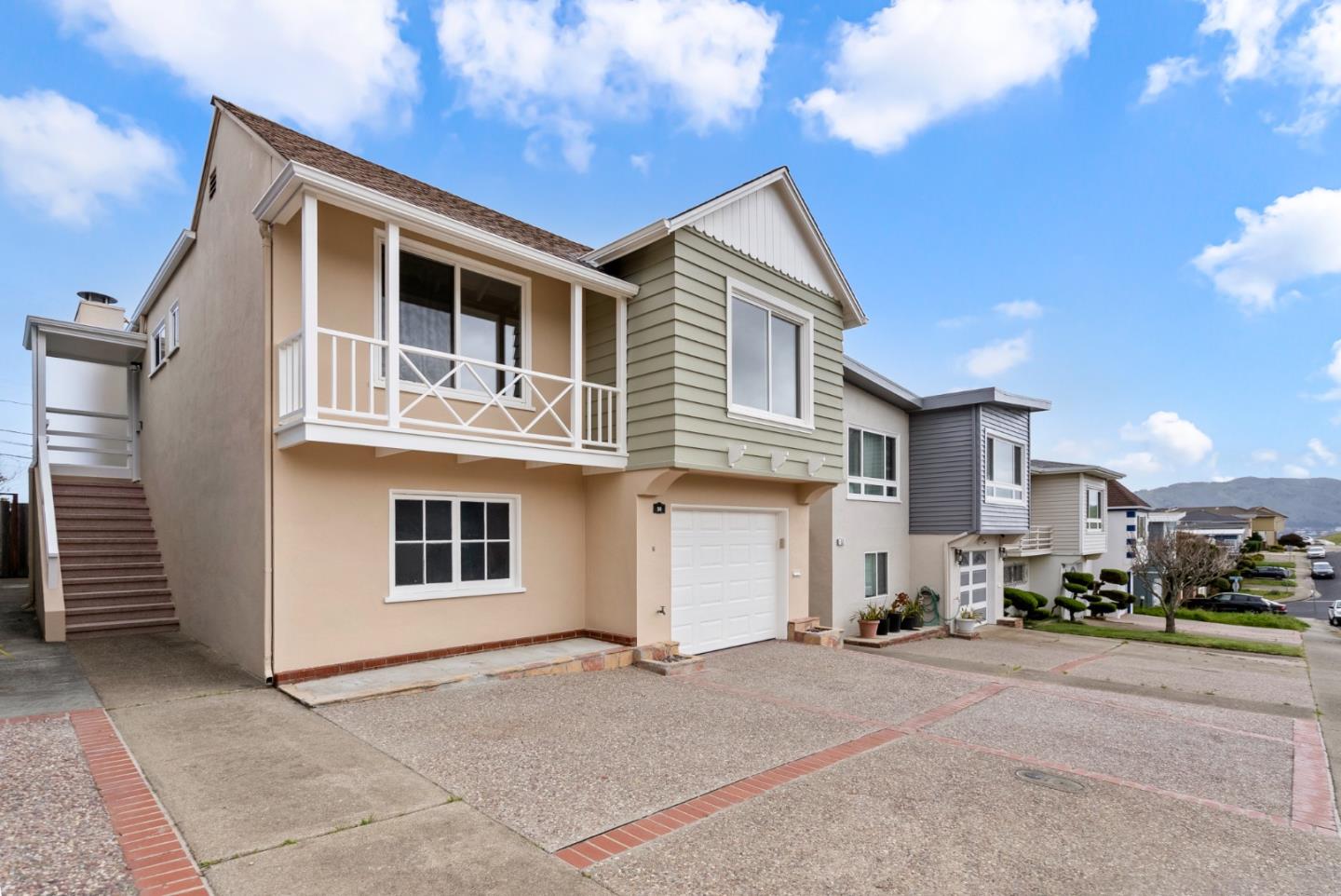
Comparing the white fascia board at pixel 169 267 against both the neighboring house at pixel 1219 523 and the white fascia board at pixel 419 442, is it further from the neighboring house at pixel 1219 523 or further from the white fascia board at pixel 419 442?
the neighboring house at pixel 1219 523

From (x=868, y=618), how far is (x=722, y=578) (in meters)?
5.37

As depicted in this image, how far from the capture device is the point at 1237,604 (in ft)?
113

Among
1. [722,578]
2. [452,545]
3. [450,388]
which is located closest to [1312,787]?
[722,578]

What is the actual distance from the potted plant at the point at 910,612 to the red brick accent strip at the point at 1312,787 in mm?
8309

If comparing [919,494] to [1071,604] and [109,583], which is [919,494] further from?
[109,583]

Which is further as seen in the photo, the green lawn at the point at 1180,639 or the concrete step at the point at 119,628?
the green lawn at the point at 1180,639

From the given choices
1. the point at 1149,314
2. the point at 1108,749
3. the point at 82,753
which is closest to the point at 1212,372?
the point at 1149,314

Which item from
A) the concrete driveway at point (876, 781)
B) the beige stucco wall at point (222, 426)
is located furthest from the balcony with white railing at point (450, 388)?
the concrete driveway at point (876, 781)

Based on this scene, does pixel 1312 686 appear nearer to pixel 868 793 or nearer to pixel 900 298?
pixel 868 793

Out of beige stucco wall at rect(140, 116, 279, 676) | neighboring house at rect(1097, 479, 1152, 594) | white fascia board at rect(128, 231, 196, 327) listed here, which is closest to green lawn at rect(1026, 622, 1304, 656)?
neighboring house at rect(1097, 479, 1152, 594)

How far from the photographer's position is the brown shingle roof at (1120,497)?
105ft

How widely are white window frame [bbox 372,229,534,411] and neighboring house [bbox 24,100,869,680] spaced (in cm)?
4

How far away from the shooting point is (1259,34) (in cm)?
1241

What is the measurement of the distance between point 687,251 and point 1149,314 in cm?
2030
